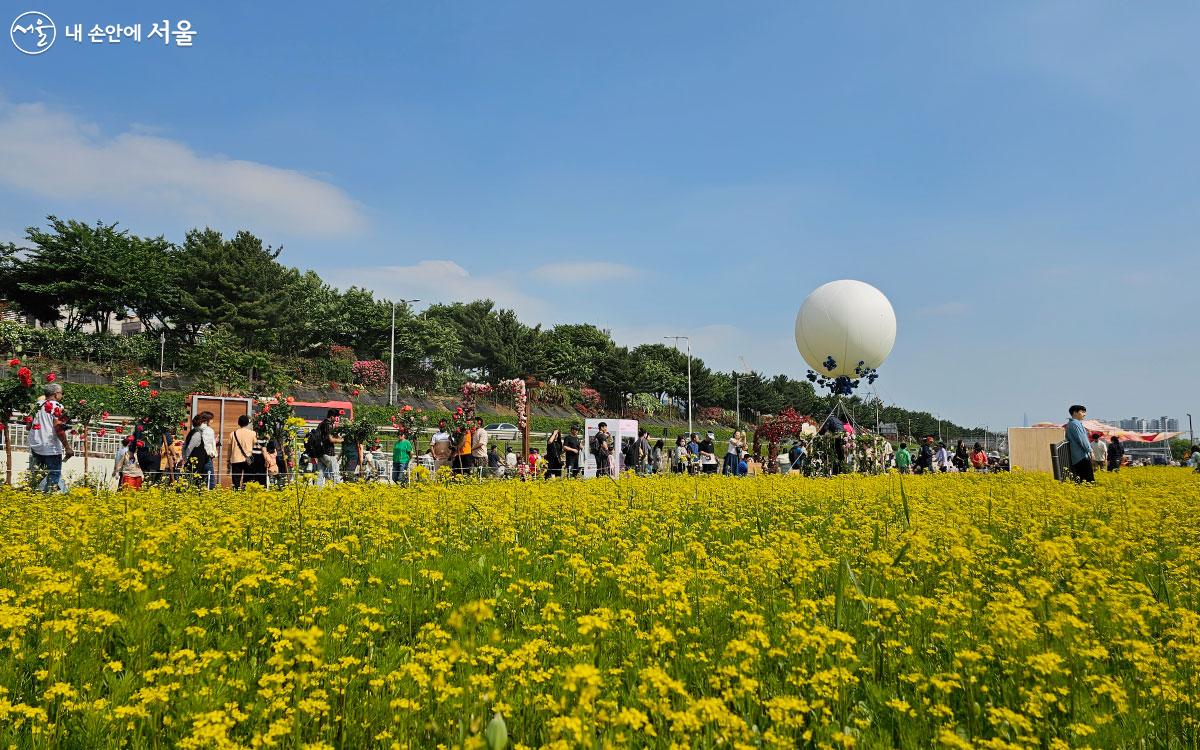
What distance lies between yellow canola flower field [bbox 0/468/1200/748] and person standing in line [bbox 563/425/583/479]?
424 inches

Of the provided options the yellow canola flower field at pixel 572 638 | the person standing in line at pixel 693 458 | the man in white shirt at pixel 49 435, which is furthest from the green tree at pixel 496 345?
the yellow canola flower field at pixel 572 638

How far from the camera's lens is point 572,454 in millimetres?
18219

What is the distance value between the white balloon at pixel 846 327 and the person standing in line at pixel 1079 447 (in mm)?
10118

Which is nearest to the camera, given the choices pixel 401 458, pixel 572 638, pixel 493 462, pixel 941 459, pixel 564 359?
pixel 572 638

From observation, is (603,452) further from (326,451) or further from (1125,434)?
(1125,434)

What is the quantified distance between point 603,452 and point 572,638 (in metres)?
14.0

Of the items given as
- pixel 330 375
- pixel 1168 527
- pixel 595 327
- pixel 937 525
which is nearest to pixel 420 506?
pixel 937 525

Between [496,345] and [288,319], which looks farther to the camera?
[496,345]

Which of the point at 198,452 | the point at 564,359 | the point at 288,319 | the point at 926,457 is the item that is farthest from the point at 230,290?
the point at 926,457

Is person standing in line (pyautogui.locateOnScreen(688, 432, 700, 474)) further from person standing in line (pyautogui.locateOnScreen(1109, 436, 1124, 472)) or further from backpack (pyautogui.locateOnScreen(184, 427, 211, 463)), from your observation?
backpack (pyautogui.locateOnScreen(184, 427, 211, 463))

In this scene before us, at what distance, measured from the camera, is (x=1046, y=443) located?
26438 mm

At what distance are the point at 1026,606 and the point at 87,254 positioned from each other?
5750 centimetres

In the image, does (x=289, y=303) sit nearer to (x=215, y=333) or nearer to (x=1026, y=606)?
(x=215, y=333)

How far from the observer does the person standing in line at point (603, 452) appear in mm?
17766
